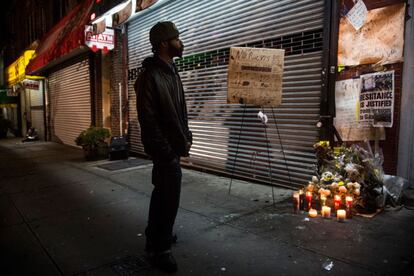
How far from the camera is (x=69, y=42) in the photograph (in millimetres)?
12008

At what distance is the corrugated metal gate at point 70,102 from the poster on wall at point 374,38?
10.4 m

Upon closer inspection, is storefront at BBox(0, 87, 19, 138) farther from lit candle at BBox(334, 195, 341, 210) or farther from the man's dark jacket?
lit candle at BBox(334, 195, 341, 210)

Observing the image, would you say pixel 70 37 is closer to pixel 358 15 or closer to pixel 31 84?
pixel 31 84

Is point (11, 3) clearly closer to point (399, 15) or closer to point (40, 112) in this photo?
point (40, 112)

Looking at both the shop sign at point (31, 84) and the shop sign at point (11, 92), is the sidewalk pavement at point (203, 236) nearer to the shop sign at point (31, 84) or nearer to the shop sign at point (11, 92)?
the shop sign at point (31, 84)

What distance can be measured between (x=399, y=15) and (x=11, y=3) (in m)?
35.7

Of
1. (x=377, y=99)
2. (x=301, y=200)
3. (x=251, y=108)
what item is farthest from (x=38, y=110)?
(x=377, y=99)

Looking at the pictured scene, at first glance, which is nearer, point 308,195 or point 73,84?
point 308,195

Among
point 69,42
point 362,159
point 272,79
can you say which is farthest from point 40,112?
point 362,159

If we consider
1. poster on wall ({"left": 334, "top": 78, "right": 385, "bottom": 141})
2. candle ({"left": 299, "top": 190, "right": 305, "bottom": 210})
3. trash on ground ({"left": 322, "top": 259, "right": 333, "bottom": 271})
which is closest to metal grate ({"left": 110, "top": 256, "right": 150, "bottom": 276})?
trash on ground ({"left": 322, "top": 259, "right": 333, "bottom": 271})

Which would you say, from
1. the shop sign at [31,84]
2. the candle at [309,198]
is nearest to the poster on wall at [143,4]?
the candle at [309,198]

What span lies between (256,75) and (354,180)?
217cm

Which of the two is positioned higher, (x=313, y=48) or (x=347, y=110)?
(x=313, y=48)

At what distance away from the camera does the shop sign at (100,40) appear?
1039 centimetres
